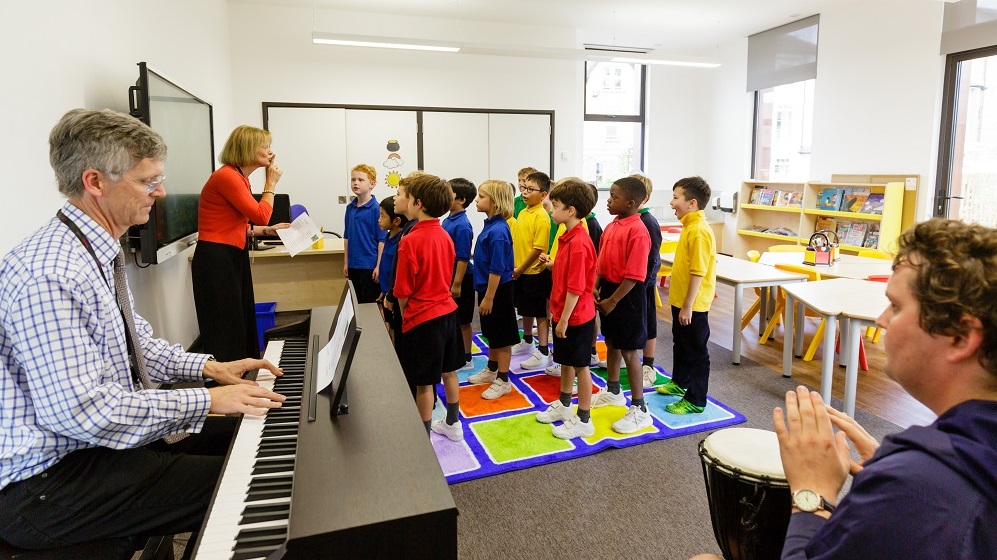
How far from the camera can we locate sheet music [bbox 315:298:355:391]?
54.9 inches

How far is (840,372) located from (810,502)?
3.57 metres

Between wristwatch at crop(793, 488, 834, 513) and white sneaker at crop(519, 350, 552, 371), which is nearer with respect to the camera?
wristwatch at crop(793, 488, 834, 513)

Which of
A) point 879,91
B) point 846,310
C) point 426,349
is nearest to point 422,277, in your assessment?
point 426,349

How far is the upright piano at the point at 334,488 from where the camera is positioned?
92 cm

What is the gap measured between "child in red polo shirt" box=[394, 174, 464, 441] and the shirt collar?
4.54 ft

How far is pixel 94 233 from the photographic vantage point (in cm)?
123

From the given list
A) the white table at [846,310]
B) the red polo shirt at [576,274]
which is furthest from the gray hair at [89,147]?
the white table at [846,310]

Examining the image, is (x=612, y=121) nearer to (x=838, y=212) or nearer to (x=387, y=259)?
(x=838, y=212)

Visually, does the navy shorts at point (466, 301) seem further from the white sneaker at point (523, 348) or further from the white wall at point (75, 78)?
the white wall at point (75, 78)

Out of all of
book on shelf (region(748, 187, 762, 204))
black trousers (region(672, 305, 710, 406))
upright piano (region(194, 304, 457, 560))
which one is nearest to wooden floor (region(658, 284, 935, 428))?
black trousers (region(672, 305, 710, 406))

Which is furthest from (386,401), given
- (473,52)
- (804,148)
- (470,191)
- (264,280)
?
(804,148)

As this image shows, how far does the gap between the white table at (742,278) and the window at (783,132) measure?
3916mm

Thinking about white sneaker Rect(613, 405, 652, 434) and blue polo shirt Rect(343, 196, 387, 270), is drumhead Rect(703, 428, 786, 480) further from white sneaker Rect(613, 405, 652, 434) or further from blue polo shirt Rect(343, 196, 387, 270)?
blue polo shirt Rect(343, 196, 387, 270)

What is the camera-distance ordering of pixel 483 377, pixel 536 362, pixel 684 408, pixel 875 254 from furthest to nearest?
pixel 875 254 < pixel 536 362 < pixel 483 377 < pixel 684 408
